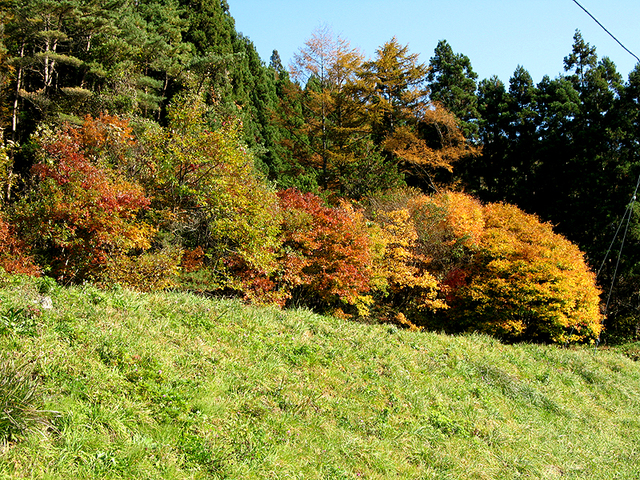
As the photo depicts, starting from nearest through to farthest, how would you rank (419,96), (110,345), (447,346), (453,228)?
1. (110,345)
2. (447,346)
3. (453,228)
4. (419,96)

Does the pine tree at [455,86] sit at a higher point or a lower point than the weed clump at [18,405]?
higher

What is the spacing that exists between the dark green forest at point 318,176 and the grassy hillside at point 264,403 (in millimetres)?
5421

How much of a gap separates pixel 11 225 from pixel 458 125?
95.1ft

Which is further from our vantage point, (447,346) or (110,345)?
(447,346)

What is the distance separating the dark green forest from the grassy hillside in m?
5.42

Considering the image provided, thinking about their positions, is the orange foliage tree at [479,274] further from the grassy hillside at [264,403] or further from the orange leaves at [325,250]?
the grassy hillside at [264,403]

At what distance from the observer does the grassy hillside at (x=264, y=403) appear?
367 cm

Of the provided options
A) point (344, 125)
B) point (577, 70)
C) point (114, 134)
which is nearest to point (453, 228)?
point (344, 125)

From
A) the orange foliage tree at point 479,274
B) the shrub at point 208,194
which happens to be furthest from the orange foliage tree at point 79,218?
the orange foliage tree at point 479,274

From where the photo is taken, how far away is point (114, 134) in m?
15.1

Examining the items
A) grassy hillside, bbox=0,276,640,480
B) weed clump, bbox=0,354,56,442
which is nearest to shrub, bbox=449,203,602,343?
grassy hillside, bbox=0,276,640,480

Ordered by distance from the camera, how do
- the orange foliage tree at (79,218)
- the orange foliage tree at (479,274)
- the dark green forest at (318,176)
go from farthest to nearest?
the orange foliage tree at (479,274), the dark green forest at (318,176), the orange foliage tree at (79,218)

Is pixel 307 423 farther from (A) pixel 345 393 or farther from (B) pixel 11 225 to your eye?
(B) pixel 11 225

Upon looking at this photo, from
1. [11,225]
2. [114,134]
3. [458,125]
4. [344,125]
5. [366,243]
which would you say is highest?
[458,125]
